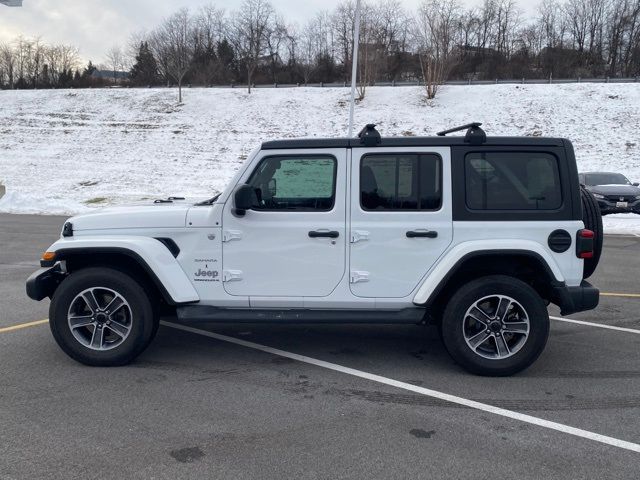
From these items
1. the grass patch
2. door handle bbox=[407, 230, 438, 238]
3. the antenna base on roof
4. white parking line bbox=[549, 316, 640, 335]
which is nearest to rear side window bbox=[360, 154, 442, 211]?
the antenna base on roof

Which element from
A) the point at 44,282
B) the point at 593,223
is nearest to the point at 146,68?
the point at 44,282

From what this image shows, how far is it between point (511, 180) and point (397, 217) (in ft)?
3.33

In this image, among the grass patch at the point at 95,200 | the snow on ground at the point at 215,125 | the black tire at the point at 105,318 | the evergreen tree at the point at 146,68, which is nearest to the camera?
the black tire at the point at 105,318

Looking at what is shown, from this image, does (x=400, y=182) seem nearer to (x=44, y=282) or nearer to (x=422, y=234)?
(x=422, y=234)

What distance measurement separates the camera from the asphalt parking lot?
3.40m

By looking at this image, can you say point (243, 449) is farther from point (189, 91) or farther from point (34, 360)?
point (189, 91)

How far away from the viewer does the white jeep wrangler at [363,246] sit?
4773 mm

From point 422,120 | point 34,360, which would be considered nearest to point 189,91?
point 422,120

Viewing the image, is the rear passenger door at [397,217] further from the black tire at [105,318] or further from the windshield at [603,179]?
the windshield at [603,179]

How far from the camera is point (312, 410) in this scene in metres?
4.14

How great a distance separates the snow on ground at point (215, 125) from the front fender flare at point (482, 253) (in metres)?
21.3

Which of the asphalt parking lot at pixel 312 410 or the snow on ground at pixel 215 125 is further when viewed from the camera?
the snow on ground at pixel 215 125

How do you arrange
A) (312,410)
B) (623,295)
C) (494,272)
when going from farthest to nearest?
(623,295) → (494,272) → (312,410)

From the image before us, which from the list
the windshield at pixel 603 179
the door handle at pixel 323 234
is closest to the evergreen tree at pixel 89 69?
the windshield at pixel 603 179
